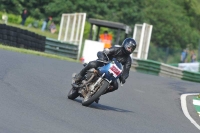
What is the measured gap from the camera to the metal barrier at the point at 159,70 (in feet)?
99.2

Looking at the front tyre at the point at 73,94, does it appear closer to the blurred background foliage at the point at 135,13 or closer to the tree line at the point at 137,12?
the blurred background foliage at the point at 135,13

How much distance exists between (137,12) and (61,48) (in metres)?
26.4

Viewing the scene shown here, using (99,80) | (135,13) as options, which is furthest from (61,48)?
(135,13)

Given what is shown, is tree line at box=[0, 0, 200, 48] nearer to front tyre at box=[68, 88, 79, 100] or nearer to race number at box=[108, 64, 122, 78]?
front tyre at box=[68, 88, 79, 100]

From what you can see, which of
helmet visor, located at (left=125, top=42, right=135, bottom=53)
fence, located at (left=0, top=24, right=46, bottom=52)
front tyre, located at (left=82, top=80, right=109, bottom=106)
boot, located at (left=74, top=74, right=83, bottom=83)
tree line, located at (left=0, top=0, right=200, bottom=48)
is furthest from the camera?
tree line, located at (left=0, top=0, right=200, bottom=48)

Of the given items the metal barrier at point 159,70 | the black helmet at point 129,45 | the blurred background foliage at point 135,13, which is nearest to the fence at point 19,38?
the metal barrier at point 159,70

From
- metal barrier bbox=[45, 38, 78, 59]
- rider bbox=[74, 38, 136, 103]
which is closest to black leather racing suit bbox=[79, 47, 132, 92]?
rider bbox=[74, 38, 136, 103]

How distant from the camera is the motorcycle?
463 inches

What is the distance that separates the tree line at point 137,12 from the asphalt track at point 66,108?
34615mm

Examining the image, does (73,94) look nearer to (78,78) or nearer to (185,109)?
(78,78)

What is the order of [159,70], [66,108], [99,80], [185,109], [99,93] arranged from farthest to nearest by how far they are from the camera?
[159,70]
[185,109]
[99,80]
[99,93]
[66,108]

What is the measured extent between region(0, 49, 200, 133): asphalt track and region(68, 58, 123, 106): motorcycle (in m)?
0.22

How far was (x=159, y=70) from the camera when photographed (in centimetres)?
3041

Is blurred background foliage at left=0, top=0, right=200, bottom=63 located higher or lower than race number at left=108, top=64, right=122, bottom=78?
higher
